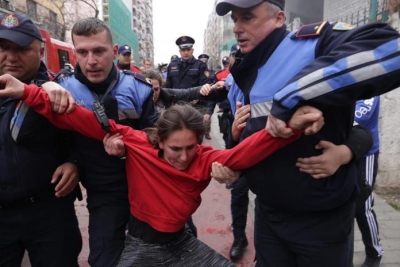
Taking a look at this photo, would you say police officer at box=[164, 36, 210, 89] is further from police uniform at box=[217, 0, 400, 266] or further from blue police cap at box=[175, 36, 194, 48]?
police uniform at box=[217, 0, 400, 266]

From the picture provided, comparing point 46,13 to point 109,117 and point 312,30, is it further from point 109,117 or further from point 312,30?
point 312,30

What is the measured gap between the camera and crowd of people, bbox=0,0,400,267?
132 centimetres

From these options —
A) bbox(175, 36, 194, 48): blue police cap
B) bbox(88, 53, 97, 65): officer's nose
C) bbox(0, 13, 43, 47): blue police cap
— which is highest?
bbox(175, 36, 194, 48): blue police cap

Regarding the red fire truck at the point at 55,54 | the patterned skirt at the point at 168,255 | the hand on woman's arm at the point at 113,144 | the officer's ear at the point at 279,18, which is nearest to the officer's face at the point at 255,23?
the officer's ear at the point at 279,18

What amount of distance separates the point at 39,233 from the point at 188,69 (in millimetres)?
5138

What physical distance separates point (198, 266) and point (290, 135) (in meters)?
1.01

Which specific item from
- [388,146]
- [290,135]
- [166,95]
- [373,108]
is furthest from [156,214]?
[388,146]

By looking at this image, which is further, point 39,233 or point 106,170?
point 106,170

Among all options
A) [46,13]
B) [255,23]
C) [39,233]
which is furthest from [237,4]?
[46,13]

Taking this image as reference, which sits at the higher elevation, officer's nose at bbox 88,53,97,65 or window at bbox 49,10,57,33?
window at bbox 49,10,57,33

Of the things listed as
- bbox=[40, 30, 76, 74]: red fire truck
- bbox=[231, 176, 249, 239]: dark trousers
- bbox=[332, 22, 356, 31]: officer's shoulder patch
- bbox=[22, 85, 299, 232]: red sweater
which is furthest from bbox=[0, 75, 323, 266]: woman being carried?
bbox=[40, 30, 76, 74]: red fire truck

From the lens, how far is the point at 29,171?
1952 millimetres

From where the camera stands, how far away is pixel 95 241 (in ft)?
7.02

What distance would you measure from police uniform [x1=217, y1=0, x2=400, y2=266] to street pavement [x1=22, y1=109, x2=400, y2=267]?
1697mm
